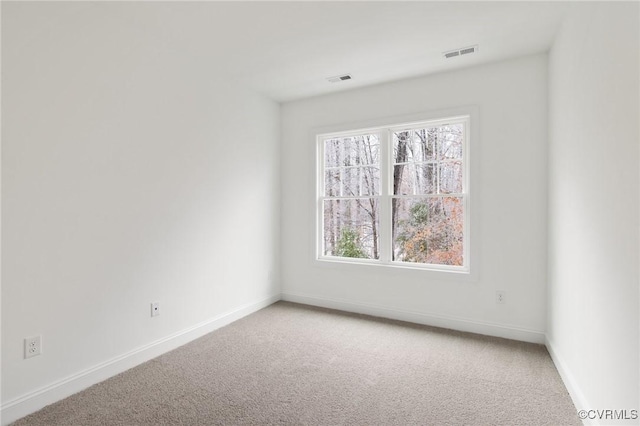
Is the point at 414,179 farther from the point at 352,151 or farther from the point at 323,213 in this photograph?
the point at 323,213

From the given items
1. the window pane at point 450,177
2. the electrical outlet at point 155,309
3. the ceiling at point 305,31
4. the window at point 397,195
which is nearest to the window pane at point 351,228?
the window at point 397,195

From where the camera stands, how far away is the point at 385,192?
3.66m

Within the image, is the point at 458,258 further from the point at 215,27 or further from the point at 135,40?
the point at 135,40

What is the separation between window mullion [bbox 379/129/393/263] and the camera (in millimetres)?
3635

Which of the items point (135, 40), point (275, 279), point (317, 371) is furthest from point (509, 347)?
point (135, 40)

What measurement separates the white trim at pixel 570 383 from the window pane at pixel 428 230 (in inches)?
41.0

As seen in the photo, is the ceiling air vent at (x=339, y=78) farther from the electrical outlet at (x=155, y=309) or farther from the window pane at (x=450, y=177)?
the electrical outlet at (x=155, y=309)

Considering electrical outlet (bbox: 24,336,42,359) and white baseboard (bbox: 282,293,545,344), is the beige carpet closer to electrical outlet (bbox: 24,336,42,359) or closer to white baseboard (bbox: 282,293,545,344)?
white baseboard (bbox: 282,293,545,344)

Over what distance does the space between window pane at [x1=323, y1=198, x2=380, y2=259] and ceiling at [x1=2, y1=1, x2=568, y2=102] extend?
1479mm

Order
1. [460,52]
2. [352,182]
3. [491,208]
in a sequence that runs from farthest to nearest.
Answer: [352,182]
[491,208]
[460,52]

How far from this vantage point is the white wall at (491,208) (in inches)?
113

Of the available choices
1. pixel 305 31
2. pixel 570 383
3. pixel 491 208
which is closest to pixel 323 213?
pixel 491 208

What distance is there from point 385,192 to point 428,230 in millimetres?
613

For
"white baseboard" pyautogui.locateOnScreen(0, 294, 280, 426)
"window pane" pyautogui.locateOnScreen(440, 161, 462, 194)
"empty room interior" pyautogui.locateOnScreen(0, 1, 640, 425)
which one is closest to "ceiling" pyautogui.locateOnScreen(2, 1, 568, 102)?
"empty room interior" pyautogui.locateOnScreen(0, 1, 640, 425)
